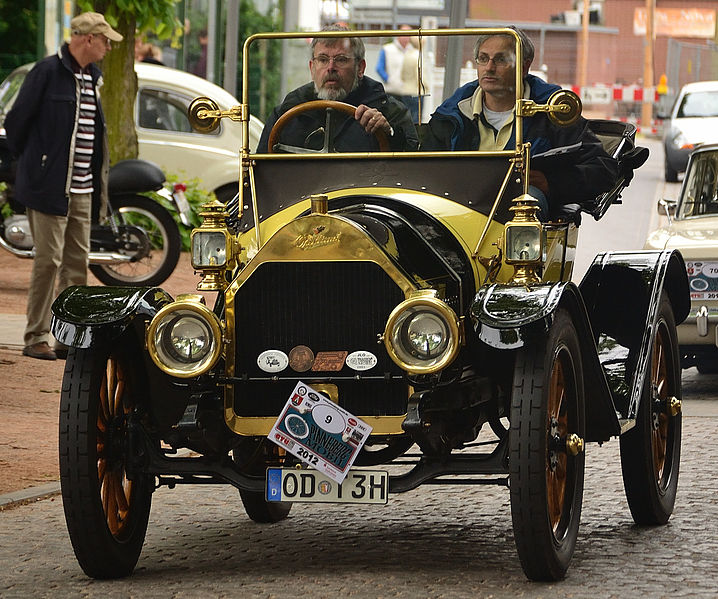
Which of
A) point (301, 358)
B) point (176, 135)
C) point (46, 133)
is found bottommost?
point (176, 135)

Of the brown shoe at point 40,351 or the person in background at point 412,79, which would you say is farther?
the brown shoe at point 40,351

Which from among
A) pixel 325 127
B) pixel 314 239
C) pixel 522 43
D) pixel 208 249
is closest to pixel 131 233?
pixel 325 127

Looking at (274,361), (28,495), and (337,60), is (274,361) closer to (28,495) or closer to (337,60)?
(337,60)

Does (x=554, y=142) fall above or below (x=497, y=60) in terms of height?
below

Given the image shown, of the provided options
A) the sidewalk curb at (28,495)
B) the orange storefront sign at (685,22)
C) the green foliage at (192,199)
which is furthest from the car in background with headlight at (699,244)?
the orange storefront sign at (685,22)

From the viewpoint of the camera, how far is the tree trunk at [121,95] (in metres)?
17.0

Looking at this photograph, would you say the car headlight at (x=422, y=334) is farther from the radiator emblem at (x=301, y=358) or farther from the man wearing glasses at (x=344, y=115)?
the man wearing glasses at (x=344, y=115)

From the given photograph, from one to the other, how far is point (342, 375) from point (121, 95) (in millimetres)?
12258

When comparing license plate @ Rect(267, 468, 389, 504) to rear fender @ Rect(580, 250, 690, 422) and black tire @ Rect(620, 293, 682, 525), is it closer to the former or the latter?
rear fender @ Rect(580, 250, 690, 422)

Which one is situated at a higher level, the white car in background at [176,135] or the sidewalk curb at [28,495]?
the white car in background at [176,135]

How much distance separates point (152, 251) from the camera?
1443 cm

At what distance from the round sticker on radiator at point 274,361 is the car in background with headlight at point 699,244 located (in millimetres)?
5406

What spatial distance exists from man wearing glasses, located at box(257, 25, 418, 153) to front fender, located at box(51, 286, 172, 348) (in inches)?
44.4

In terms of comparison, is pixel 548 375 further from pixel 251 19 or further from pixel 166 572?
pixel 251 19
